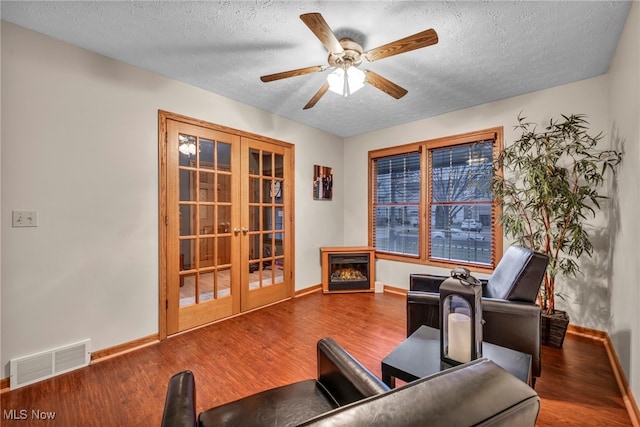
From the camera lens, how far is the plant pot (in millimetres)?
2369

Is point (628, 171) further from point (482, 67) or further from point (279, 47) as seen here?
point (279, 47)

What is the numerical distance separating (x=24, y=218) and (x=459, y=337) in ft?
9.71

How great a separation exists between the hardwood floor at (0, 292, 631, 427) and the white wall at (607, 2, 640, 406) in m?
0.27

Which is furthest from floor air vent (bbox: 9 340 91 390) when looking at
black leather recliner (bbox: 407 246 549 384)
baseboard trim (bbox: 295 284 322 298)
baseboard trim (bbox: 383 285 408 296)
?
baseboard trim (bbox: 383 285 408 296)

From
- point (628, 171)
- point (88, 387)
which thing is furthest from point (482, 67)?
point (88, 387)

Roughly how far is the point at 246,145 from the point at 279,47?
1373mm

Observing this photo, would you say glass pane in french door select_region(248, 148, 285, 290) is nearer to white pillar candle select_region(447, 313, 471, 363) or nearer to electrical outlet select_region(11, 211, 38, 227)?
electrical outlet select_region(11, 211, 38, 227)

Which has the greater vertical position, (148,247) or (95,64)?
(95,64)

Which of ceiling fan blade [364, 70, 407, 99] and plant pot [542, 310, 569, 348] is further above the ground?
ceiling fan blade [364, 70, 407, 99]

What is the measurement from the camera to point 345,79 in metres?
2.11

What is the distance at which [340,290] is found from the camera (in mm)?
4117

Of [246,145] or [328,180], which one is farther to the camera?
[328,180]

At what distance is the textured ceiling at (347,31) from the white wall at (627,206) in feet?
0.72

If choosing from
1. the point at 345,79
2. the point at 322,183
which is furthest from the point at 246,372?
the point at 322,183
